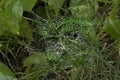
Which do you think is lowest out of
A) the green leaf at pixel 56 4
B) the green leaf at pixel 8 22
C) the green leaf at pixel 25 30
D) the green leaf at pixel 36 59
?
the green leaf at pixel 36 59

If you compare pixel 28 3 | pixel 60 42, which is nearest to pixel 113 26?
pixel 60 42

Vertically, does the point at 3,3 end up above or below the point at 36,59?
above

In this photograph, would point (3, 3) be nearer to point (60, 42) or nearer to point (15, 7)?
A: point (15, 7)

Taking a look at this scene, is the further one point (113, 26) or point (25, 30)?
point (25, 30)

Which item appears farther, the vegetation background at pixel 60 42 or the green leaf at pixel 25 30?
the green leaf at pixel 25 30

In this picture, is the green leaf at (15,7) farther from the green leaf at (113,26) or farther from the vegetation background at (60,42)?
the green leaf at (113,26)

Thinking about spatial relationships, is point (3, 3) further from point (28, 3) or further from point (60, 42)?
point (60, 42)

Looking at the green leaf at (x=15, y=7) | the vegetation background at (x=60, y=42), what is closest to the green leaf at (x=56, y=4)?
the vegetation background at (x=60, y=42)
